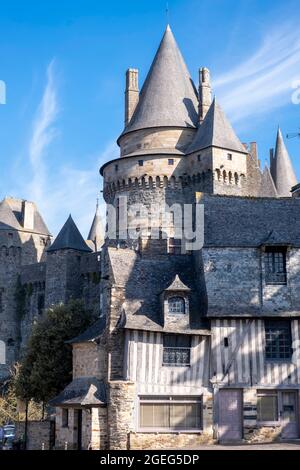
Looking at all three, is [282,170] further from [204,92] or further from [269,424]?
[269,424]

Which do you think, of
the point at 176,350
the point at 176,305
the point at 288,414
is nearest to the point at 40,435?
the point at 176,350

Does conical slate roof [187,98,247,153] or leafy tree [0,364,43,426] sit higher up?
conical slate roof [187,98,247,153]

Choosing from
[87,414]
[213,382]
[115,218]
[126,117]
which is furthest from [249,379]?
[126,117]

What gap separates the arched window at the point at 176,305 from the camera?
26156 mm

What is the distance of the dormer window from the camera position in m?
26.1

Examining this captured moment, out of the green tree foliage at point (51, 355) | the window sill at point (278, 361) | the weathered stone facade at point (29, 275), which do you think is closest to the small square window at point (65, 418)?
the green tree foliage at point (51, 355)

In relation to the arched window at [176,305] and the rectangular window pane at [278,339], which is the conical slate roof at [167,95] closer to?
the arched window at [176,305]

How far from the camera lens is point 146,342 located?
2564cm

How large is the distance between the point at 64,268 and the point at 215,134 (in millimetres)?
14952

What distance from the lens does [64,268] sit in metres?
52.8

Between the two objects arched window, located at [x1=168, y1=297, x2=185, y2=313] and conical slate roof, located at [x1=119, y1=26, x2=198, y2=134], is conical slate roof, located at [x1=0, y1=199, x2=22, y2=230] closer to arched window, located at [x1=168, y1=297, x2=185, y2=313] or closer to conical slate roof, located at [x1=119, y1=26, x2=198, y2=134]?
conical slate roof, located at [x1=119, y1=26, x2=198, y2=134]

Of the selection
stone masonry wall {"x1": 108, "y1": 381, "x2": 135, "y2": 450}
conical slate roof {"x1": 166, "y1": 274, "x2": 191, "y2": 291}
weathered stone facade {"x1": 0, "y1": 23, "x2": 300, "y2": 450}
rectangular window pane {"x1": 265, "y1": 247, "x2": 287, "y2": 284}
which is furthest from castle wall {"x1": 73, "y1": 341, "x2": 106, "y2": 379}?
rectangular window pane {"x1": 265, "y1": 247, "x2": 287, "y2": 284}

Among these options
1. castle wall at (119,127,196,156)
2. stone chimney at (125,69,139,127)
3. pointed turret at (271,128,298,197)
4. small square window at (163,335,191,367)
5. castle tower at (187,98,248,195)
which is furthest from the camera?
pointed turret at (271,128,298,197)
